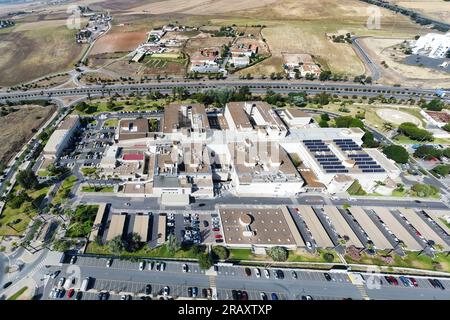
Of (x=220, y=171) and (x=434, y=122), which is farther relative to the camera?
(x=434, y=122)

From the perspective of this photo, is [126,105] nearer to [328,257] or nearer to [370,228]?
[328,257]

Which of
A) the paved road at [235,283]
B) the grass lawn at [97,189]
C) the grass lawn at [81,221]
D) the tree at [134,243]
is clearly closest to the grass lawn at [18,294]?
the paved road at [235,283]

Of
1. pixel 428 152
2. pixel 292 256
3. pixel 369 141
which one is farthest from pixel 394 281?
pixel 428 152

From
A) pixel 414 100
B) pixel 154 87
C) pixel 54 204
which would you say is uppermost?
pixel 154 87

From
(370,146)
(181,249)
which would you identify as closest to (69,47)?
(181,249)

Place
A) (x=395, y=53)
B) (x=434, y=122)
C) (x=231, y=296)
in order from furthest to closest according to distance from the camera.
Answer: (x=395, y=53), (x=434, y=122), (x=231, y=296)

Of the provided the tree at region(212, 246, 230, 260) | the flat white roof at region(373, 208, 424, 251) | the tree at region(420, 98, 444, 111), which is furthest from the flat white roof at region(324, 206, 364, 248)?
the tree at region(420, 98, 444, 111)

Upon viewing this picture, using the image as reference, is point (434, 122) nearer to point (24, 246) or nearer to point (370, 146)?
point (370, 146)

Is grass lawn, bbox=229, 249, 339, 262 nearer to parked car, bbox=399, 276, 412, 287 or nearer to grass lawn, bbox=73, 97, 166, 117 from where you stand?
parked car, bbox=399, 276, 412, 287
